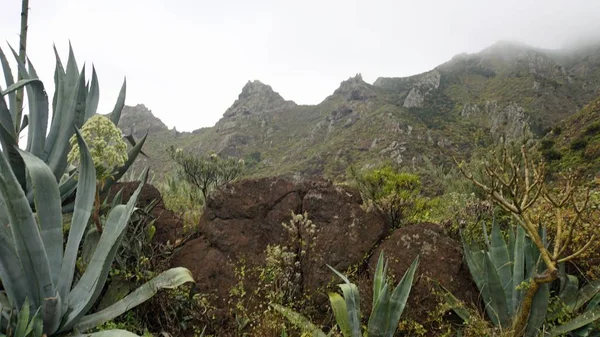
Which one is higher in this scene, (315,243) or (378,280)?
(315,243)

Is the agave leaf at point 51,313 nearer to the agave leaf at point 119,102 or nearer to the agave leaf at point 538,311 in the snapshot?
→ the agave leaf at point 119,102

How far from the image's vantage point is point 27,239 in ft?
8.21

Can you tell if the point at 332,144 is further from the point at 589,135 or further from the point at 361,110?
the point at 589,135

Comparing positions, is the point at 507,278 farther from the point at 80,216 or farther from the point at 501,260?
the point at 80,216

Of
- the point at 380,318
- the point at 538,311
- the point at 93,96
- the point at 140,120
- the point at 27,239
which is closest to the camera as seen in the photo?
the point at 27,239

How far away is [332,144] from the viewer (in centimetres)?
6097

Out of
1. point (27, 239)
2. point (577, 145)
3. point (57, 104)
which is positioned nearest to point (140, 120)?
point (577, 145)

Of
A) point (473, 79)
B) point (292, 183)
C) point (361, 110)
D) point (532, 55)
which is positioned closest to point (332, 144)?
point (361, 110)

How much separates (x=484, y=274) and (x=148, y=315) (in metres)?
3.03

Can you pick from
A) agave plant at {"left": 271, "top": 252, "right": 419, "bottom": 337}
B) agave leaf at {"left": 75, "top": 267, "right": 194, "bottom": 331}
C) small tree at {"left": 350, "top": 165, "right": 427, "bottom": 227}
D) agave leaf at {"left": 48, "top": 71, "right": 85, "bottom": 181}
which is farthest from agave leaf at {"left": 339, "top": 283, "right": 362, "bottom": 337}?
agave leaf at {"left": 48, "top": 71, "right": 85, "bottom": 181}

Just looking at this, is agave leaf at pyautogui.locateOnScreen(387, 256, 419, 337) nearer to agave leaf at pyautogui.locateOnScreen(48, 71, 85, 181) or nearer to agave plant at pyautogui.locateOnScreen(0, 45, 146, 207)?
agave plant at pyautogui.locateOnScreen(0, 45, 146, 207)

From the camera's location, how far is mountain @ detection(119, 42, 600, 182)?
51.5m

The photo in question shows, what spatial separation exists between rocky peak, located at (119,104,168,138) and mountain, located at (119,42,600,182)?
39 centimetres

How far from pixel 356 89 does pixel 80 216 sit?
86.5 metres
